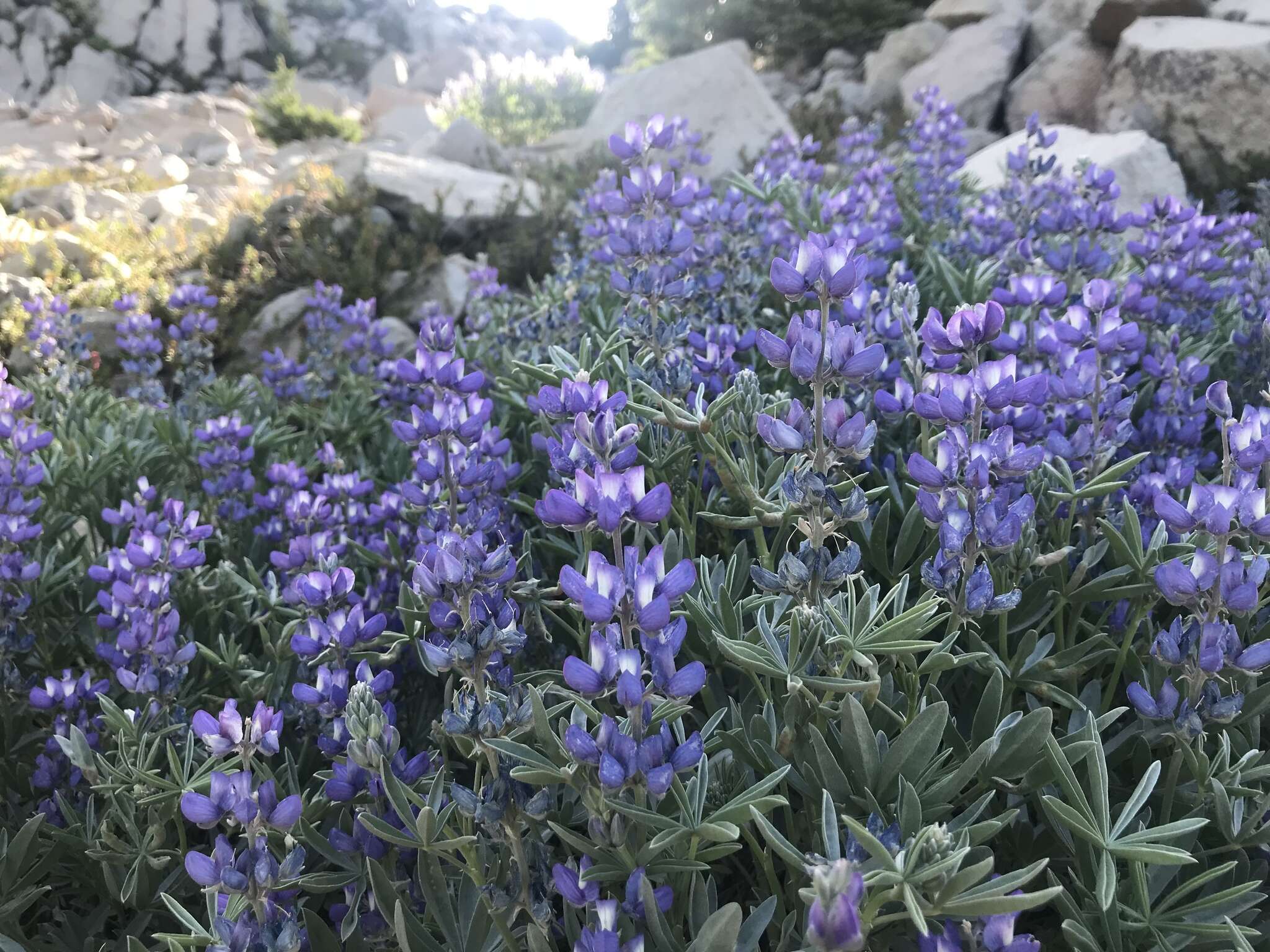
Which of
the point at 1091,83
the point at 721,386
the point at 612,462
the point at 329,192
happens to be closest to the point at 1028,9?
the point at 1091,83

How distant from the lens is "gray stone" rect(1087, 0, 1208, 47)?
30.8 feet

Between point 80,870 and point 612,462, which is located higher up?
point 612,462

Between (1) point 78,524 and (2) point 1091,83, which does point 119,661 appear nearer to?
(1) point 78,524

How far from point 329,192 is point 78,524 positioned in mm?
5805

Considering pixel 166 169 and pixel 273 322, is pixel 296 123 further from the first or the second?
pixel 273 322

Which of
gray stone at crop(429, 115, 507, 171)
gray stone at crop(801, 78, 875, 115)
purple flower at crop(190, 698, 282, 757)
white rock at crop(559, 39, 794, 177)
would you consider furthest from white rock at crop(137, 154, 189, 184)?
purple flower at crop(190, 698, 282, 757)

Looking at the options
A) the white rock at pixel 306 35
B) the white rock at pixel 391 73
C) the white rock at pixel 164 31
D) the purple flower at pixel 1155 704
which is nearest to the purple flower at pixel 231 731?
the purple flower at pixel 1155 704

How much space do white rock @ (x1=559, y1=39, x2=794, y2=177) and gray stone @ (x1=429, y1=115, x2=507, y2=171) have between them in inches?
61.6

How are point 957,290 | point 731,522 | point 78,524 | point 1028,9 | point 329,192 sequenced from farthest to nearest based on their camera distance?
point 1028,9 < point 329,192 < point 78,524 < point 957,290 < point 731,522

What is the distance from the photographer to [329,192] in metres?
8.45

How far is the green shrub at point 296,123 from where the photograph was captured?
1766 centimetres

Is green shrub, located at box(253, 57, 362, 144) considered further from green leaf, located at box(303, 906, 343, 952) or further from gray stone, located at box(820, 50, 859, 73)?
green leaf, located at box(303, 906, 343, 952)

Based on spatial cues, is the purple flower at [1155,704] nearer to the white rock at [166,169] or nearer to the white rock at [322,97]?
the white rock at [166,169]

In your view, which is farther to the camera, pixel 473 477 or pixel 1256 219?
pixel 1256 219
